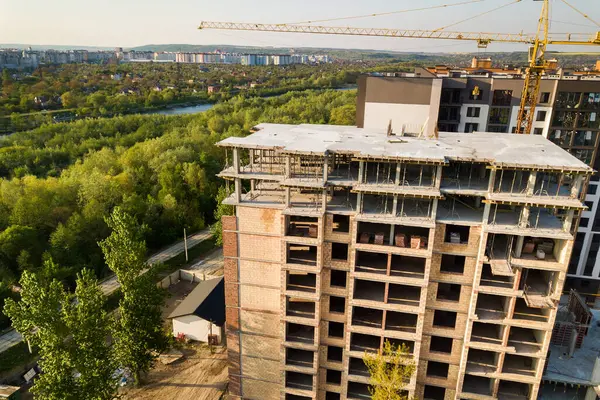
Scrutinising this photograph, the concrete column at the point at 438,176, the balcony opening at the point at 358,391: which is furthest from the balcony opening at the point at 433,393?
the concrete column at the point at 438,176

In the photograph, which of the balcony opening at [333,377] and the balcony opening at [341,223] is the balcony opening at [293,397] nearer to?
the balcony opening at [333,377]

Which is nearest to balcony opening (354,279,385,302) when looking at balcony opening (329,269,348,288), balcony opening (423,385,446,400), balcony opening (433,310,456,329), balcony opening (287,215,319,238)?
balcony opening (329,269,348,288)

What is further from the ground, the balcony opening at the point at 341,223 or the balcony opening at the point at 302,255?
the balcony opening at the point at 341,223

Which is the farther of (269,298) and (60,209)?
(60,209)

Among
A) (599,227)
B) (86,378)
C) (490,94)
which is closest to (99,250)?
(86,378)

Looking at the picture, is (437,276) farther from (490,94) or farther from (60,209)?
(60,209)

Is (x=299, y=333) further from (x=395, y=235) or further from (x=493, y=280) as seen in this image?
(x=493, y=280)
